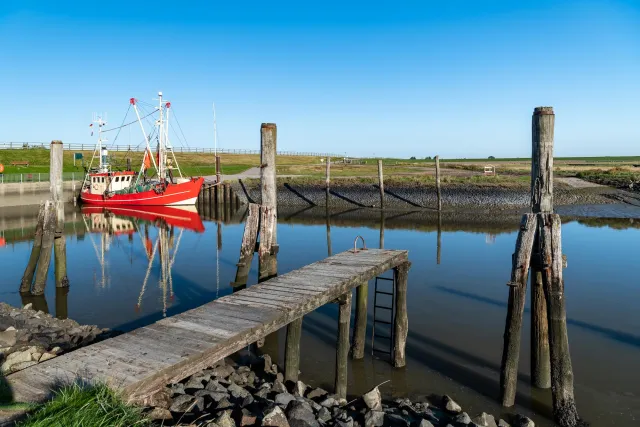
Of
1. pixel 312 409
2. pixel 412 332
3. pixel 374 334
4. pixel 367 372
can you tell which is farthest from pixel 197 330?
pixel 412 332

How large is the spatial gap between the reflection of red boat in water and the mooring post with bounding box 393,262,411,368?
22330mm

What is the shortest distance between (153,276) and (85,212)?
91.9 feet

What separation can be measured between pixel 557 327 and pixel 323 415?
4281 mm

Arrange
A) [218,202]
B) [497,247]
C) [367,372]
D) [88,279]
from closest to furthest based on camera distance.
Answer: [367,372]
[88,279]
[497,247]
[218,202]

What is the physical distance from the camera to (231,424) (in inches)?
234

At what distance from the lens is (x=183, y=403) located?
6.83m

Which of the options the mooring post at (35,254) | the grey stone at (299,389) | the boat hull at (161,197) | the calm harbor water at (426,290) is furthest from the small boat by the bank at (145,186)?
the grey stone at (299,389)

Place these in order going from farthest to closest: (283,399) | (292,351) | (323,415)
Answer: (292,351) → (283,399) → (323,415)

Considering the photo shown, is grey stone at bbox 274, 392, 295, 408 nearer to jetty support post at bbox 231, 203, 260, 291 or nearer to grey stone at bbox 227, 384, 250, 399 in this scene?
grey stone at bbox 227, 384, 250, 399

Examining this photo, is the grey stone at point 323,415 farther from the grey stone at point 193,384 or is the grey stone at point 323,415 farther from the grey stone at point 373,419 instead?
the grey stone at point 193,384

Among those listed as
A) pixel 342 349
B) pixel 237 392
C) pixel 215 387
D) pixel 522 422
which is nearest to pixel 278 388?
pixel 237 392

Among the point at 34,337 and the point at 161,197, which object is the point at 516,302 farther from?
the point at 161,197

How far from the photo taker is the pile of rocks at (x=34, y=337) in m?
8.23

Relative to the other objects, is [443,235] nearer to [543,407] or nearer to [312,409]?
[543,407]
